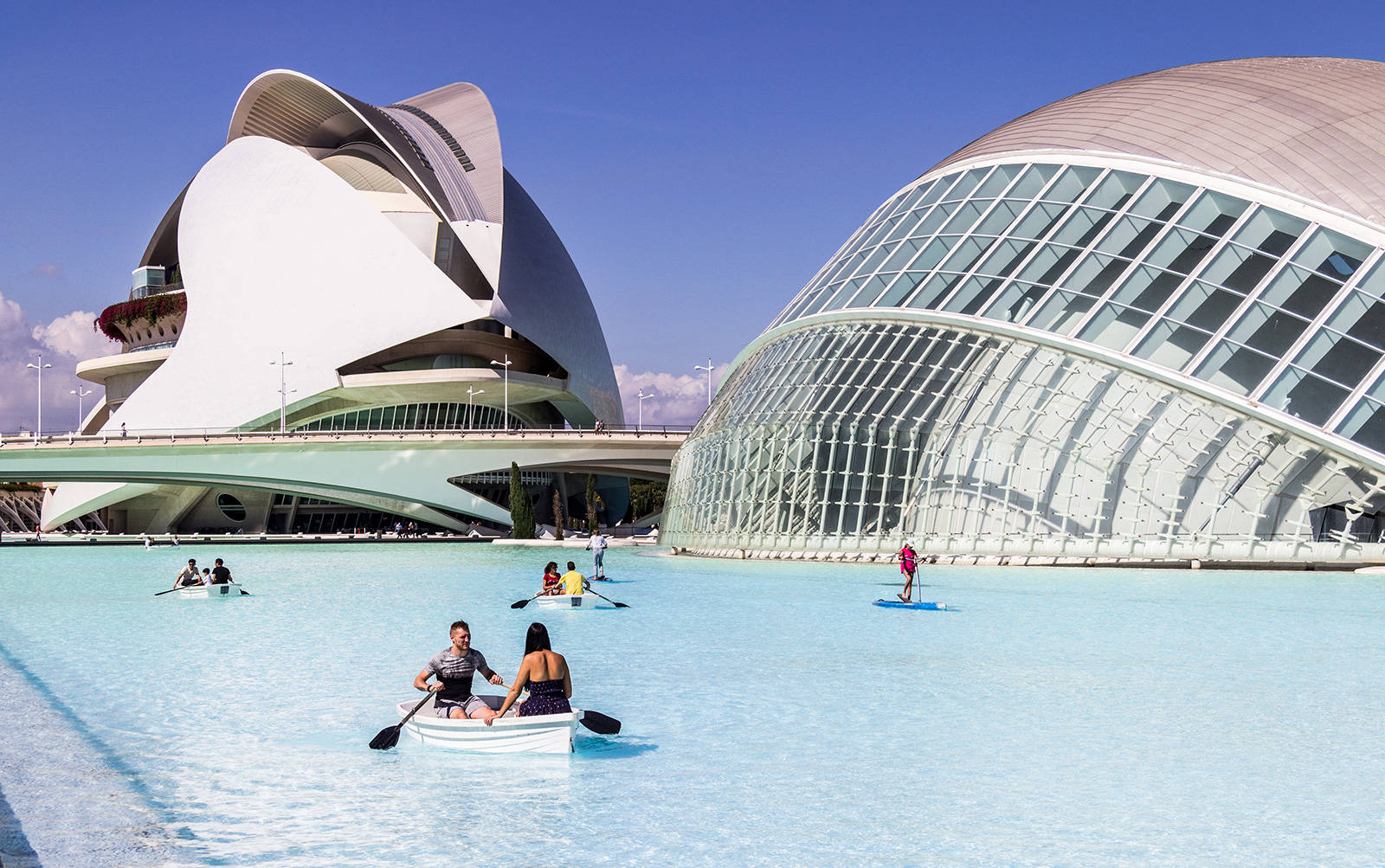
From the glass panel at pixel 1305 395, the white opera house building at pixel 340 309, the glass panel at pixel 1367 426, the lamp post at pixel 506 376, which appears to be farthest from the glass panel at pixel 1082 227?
the lamp post at pixel 506 376

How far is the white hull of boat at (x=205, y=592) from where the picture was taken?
89.0 ft

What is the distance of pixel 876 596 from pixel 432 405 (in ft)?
207

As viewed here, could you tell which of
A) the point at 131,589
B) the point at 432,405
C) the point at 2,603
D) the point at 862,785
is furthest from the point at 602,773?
the point at 432,405

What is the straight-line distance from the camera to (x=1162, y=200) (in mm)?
32625

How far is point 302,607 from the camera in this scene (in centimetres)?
2434

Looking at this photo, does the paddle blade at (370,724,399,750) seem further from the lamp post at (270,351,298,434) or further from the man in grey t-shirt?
the lamp post at (270,351,298,434)

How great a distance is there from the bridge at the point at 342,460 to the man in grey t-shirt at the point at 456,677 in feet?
186

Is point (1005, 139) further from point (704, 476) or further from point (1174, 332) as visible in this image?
point (704, 476)

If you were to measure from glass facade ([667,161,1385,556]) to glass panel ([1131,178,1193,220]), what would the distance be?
0.22 ft

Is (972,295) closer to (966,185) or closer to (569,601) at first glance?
(966,185)

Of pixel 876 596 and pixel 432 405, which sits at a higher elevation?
pixel 432 405


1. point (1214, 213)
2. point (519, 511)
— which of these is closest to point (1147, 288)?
point (1214, 213)

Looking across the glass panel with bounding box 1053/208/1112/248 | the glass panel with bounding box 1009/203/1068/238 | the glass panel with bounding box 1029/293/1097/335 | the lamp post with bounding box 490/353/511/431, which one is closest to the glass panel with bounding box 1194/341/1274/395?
the glass panel with bounding box 1029/293/1097/335

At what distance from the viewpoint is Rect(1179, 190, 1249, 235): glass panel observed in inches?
1230
